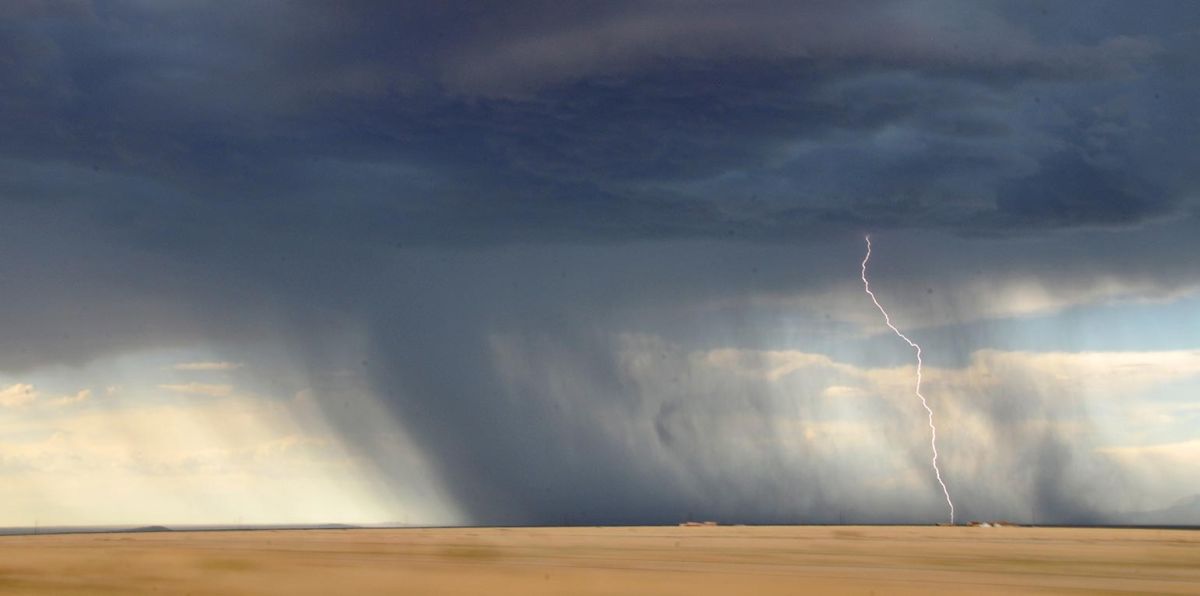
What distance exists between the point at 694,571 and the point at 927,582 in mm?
12942

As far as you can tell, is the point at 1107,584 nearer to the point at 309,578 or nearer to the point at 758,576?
the point at 758,576

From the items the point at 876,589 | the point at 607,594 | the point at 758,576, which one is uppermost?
the point at 758,576

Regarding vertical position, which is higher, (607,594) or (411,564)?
(411,564)

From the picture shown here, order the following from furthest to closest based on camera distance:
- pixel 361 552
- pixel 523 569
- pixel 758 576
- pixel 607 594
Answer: pixel 361 552 → pixel 523 569 → pixel 758 576 → pixel 607 594

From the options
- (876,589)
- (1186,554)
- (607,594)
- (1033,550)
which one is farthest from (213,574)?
(1186,554)

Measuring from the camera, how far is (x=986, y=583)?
52969 mm

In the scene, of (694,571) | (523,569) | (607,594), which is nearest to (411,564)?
(523,569)

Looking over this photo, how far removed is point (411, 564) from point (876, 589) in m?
29.9

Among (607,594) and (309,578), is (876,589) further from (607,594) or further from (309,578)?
(309,578)

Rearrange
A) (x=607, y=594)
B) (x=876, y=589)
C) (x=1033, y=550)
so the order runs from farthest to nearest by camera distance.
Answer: (x=1033, y=550), (x=876, y=589), (x=607, y=594)

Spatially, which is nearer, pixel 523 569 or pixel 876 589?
pixel 876 589

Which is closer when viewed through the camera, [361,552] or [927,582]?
[927,582]

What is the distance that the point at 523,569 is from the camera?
63.8 meters

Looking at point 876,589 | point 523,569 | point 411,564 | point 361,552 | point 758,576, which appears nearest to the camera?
point 876,589
